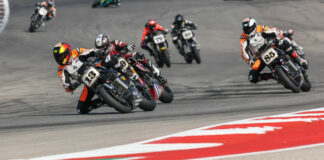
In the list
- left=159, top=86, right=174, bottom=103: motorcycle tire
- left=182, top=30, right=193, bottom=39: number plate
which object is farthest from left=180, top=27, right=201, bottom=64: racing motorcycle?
left=159, top=86, right=174, bottom=103: motorcycle tire

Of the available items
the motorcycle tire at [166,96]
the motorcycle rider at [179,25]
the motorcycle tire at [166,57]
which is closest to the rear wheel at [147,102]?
the motorcycle tire at [166,96]

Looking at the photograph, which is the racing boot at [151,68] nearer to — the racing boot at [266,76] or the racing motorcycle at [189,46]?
the racing boot at [266,76]

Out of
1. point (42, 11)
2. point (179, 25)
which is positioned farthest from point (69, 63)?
point (42, 11)

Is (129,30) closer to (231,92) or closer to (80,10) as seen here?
(80,10)

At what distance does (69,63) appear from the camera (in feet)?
36.9

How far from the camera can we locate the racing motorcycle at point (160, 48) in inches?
779

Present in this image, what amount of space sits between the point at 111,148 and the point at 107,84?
356cm

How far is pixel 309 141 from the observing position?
22.1ft

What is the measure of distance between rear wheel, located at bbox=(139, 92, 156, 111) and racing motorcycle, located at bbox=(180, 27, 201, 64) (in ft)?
30.6

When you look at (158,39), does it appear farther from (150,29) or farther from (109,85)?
(109,85)

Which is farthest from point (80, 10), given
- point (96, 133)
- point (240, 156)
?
point (240, 156)

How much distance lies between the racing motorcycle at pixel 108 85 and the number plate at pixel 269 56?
289 centimetres

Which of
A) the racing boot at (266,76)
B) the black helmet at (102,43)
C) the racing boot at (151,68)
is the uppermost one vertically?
the black helmet at (102,43)

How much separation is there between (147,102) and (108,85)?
34.8 inches
